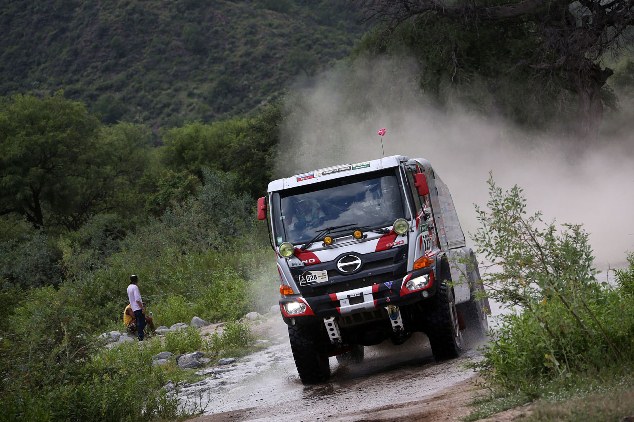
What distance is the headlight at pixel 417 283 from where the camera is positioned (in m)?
12.4

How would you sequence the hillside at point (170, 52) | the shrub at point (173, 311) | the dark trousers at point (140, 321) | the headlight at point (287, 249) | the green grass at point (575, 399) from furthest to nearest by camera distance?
1. the hillside at point (170, 52)
2. the shrub at point (173, 311)
3. the dark trousers at point (140, 321)
4. the headlight at point (287, 249)
5. the green grass at point (575, 399)

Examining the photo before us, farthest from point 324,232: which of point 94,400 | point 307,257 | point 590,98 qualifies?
point 590,98

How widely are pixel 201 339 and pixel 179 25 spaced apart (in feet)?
267

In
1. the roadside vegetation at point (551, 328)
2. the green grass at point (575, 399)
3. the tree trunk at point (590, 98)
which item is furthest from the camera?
the tree trunk at point (590, 98)

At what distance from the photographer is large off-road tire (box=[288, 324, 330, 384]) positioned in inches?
508

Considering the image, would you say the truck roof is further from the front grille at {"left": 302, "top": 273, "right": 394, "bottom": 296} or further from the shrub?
the shrub

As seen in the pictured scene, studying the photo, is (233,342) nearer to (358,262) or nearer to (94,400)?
(358,262)

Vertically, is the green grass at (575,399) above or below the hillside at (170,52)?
below

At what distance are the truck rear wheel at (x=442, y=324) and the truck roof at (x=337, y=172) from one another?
67.6 inches

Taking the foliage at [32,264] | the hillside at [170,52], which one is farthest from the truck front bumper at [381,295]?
the hillside at [170,52]

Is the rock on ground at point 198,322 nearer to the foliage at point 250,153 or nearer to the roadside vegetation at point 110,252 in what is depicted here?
the roadside vegetation at point 110,252

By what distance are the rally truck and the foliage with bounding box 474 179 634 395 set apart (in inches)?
99.8

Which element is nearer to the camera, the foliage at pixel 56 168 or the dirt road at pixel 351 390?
the dirt road at pixel 351 390

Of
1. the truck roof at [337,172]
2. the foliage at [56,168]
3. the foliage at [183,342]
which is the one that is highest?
the foliage at [56,168]
